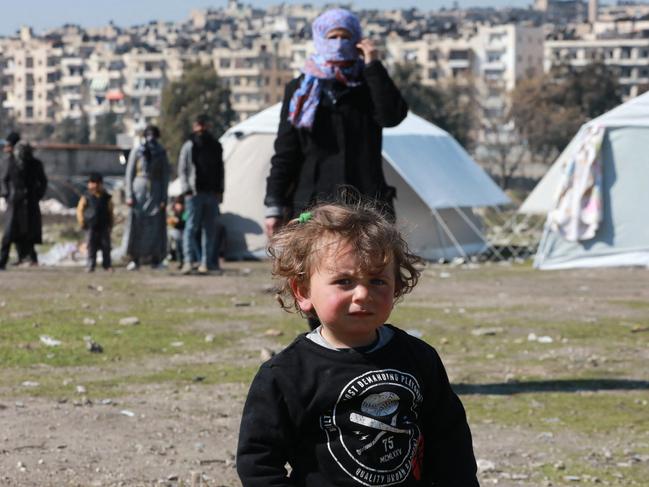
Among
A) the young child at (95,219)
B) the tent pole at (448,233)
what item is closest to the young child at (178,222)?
the young child at (95,219)

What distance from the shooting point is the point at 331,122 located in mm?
7574

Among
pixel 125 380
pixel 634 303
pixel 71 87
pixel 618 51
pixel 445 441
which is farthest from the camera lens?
pixel 71 87

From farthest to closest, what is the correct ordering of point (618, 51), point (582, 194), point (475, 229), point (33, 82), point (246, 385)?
point (33, 82) → point (618, 51) → point (475, 229) → point (582, 194) → point (246, 385)

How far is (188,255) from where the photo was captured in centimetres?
1817

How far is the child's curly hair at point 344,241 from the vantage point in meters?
3.82

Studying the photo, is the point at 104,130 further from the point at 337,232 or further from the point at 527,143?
the point at 337,232

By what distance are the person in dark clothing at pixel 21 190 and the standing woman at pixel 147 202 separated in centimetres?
103

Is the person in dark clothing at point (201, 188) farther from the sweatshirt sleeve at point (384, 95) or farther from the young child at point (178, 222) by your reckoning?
the sweatshirt sleeve at point (384, 95)

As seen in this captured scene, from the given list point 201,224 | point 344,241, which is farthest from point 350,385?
point 201,224

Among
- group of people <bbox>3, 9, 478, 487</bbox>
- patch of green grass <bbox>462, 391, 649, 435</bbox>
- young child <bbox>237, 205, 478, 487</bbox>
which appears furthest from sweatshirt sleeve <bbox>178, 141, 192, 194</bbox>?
young child <bbox>237, 205, 478, 487</bbox>

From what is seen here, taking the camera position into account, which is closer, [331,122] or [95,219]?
[331,122]

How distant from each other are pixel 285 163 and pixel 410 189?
15108 millimetres

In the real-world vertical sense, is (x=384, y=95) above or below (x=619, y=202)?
above

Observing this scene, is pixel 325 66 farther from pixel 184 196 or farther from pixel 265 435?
pixel 184 196
